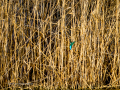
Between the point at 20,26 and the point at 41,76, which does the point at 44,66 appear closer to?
the point at 41,76

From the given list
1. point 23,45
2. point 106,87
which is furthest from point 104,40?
point 23,45

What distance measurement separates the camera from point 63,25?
Answer: 4.96 ft

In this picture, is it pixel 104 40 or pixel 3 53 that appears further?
pixel 104 40

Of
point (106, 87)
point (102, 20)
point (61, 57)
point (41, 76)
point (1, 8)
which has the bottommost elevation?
point (106, 87)

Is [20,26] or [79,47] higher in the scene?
[20,26]

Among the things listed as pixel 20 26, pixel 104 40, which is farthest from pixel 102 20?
pixel 20 26

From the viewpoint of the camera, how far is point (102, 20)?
1626 mm

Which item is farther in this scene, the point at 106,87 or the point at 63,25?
the point at 106,87

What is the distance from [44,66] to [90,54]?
0.46 m

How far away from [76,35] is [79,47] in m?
0.12

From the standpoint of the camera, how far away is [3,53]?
5.12ft

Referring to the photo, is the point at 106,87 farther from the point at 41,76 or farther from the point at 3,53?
the point at 3,53

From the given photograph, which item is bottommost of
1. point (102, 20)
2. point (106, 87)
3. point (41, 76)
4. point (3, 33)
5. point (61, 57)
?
point (106, 87)

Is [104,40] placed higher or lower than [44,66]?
higher
